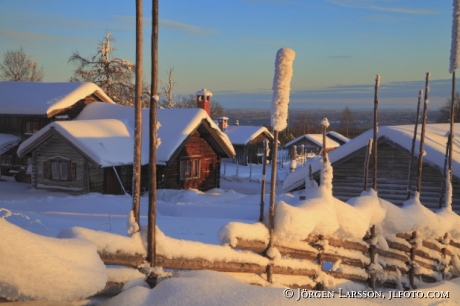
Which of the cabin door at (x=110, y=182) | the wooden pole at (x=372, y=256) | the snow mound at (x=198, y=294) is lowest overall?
the cabin door at (x=110, y=182)

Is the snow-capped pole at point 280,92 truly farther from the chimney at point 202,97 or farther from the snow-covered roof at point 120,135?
the chimney at point 202,97

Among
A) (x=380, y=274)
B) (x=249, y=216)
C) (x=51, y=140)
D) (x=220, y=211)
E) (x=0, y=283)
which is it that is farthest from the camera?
(x=51, y=140)

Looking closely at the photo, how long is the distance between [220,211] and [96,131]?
9178 mm

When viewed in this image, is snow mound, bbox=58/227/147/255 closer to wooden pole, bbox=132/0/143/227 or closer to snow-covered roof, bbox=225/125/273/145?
wooden pole, bbox=132/0/143/227

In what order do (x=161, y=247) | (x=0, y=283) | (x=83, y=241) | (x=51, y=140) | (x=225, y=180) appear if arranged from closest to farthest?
(x=0, y=283) → (x=83, y=241) → (x=161, y=247) → (x=51, y=140) → (x=225, y=180)

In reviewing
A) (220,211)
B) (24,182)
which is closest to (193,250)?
(220,211)

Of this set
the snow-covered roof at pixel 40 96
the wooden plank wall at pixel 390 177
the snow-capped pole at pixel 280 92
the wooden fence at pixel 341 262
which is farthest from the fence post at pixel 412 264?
the snow-covered roof at pixel 40 96

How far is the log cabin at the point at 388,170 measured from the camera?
13.5 metres

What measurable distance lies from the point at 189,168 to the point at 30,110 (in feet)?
32.8

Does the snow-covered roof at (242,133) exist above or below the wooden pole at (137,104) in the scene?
below

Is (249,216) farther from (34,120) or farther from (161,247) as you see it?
(34,120)

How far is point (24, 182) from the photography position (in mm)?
25750

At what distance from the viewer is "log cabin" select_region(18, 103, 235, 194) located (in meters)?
19.3

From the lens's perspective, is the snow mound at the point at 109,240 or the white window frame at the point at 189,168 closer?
the snow mound at the point at 109,240
